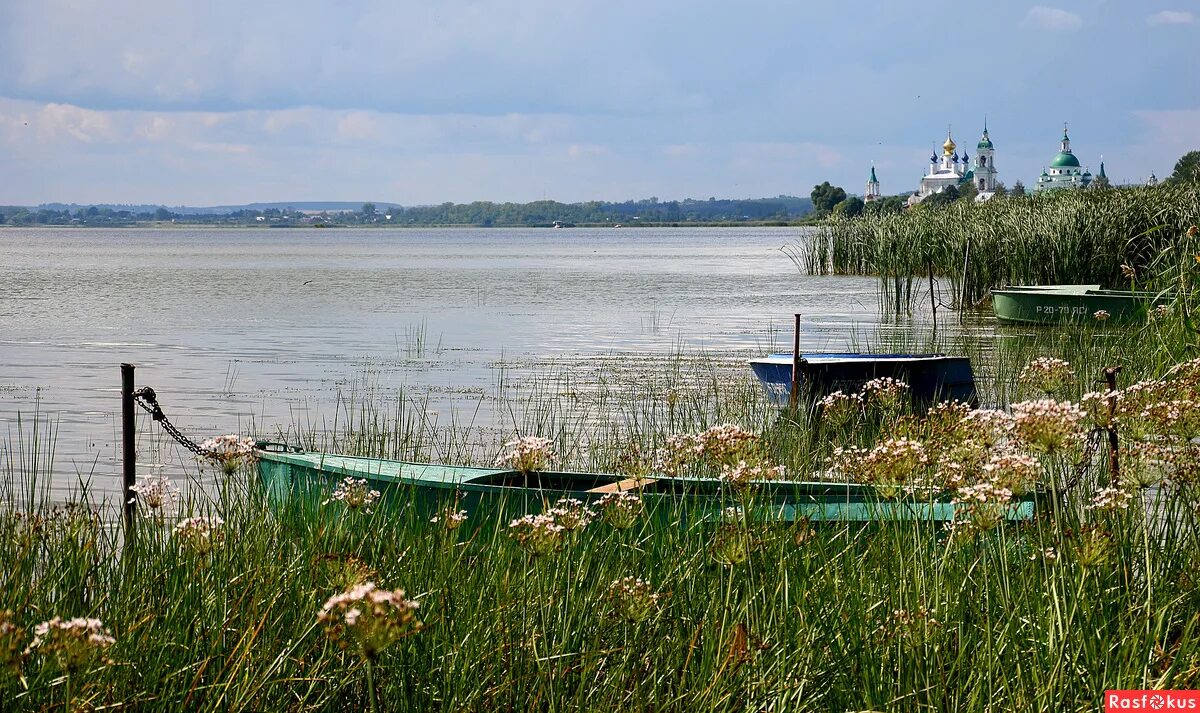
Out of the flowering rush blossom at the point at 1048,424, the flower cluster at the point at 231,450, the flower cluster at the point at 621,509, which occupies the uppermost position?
the flowering rush blossom at the point at 1048,424

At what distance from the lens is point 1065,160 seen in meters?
162

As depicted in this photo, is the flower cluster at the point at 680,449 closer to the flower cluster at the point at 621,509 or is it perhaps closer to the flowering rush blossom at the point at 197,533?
the flower cluster at the point at 621,509

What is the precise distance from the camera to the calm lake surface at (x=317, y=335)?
556 inches

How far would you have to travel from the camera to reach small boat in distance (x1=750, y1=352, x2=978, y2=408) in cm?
1161

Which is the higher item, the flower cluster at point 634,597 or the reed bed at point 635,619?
the flower cluster at point 634,597

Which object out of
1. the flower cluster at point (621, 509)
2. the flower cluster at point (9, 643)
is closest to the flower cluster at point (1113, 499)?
the flower cluster at point (621, 509)

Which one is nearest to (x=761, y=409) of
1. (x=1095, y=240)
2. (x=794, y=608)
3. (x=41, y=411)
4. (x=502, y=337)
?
(x=41, y=411)

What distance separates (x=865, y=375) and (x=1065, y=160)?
16209 centimetres

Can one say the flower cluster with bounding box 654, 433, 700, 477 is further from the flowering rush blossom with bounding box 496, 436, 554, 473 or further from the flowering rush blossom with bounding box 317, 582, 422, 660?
the flowering rush blossom with bounding box 317, 582, 422, 660

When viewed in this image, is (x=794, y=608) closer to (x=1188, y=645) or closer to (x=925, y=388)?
(x=1188, y=645)

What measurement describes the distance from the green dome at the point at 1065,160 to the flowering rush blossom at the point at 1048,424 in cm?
16894

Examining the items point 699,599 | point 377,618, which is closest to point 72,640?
point 377,618

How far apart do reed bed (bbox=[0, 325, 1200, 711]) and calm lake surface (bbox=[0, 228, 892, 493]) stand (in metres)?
3.86

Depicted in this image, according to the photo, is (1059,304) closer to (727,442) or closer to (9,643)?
(727,442)
